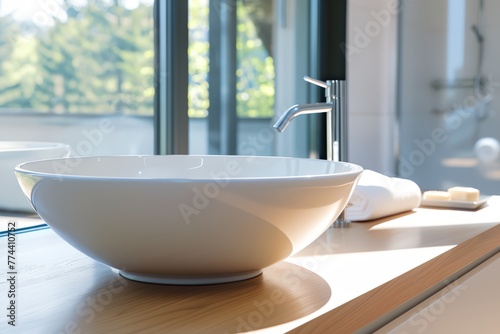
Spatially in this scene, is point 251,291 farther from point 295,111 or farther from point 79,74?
point 79,74

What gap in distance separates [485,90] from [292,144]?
Answer: 29.2 inches

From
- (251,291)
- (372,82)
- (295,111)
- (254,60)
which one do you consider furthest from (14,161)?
(372,82)

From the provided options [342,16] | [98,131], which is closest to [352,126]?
[342,16]

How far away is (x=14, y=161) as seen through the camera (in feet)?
4.22

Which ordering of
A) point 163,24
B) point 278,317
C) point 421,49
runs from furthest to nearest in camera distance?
point 421,49, point 163,24, point 278,317

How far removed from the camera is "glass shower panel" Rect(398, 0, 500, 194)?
2422 mm

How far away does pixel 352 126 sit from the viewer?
8.26 feet

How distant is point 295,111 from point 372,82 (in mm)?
1501

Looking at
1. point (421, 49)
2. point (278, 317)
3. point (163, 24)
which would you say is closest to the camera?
point (278, 317)

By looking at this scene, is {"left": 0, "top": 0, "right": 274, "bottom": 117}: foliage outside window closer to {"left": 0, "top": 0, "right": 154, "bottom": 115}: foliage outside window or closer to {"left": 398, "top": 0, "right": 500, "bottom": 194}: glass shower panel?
{"left": 0, "top": 0, "right": 154, "bottom": 115}: foliage outside window

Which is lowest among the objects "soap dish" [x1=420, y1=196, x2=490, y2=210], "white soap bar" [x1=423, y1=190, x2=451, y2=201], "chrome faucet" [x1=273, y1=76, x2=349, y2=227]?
"soap dish" [x1=420, y1=196, x2=490, y2=210]

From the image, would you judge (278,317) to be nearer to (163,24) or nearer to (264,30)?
(163,24)

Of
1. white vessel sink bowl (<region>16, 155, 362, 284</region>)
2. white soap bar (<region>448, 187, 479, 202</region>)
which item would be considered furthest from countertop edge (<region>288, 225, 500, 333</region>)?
white soap bar (<region>448, 187, 479, 202</region>)

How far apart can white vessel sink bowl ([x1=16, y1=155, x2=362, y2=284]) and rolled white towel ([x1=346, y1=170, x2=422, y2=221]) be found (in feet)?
1.82
